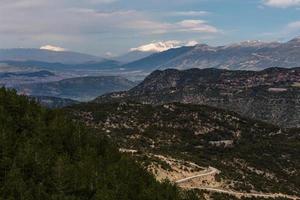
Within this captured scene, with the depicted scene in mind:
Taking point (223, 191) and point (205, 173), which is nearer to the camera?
point (223, 191)

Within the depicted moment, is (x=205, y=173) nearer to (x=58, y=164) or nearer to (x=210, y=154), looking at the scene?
(x=210, y=154)

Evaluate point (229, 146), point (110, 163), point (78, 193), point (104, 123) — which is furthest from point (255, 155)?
point (78, 193)

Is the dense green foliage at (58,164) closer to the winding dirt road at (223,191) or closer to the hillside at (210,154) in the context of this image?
the hillside at (210,154)

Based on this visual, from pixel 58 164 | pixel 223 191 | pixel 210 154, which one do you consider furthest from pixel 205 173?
pixel 58 164

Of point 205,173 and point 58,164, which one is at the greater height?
point 58,164

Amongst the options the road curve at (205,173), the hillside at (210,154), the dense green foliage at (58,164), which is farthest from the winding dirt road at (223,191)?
the dense green foliage at (58,164)

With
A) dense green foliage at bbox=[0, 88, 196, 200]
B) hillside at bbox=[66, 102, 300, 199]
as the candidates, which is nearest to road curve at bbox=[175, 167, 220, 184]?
hillside at bbox=[66, 102, 300, 199]

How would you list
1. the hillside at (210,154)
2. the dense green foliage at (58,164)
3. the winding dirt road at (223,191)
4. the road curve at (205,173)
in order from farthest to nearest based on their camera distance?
1. the hillside at (210,154)
2. the road curve at (205,173)
3. the winding dirt road at (223,191)
4. the dense green foliage at (58,164)

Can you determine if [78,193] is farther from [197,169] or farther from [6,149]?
[197,169]

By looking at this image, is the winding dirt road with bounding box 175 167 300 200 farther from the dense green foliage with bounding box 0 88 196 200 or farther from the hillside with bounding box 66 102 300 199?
the dense green foliage with bounding box 0 88 196 200
